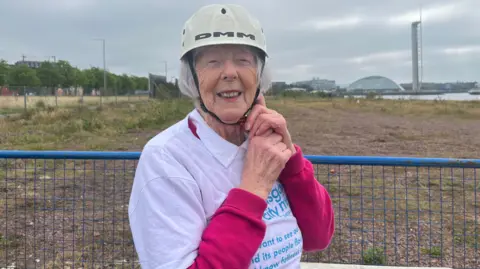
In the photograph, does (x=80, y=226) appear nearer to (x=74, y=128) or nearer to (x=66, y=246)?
(x=66, y=246)

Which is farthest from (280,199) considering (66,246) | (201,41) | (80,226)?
(80,226)

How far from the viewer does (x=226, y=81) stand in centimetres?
138

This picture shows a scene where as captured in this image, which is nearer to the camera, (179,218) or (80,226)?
(179,218)

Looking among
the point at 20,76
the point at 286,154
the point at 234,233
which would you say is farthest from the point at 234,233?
the point at 20,76

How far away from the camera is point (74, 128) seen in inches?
682

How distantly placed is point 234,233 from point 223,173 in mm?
215

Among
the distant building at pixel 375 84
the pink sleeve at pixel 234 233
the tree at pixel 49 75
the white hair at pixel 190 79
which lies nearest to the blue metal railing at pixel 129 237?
the white hair at pixel 190 79

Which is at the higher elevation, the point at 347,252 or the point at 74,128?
the point at 74,128

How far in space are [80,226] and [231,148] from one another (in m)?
4.75

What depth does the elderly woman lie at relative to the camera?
1.22m

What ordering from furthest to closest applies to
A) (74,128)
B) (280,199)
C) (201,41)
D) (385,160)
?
(74,128) < (385,160) < (280,199) < (201,41)

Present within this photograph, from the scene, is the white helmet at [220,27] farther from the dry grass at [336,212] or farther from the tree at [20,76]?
the tree at [20,76]

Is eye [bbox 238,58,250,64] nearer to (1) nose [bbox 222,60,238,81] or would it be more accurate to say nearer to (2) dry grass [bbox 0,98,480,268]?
(1) nose [bbox 222,60,238,81]

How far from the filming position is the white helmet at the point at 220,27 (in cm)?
135
